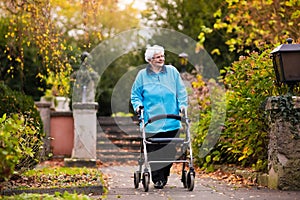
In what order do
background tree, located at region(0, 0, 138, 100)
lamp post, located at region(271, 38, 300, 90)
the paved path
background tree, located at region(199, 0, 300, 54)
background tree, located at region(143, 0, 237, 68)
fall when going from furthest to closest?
background tree, located at region(143, 0, 237, 68)
background tree, located at region(199, 0, 300, 54)
background tree, located at region(0, 0, 138, 100)
lamp post, located at region(271, 38, 300, 90)
the paved path

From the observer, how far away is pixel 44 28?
28.7 feet

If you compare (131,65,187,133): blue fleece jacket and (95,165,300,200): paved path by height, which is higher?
(131,65,187,133): blue fleece jacket

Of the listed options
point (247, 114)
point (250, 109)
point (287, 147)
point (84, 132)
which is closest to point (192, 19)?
point (84, 132)

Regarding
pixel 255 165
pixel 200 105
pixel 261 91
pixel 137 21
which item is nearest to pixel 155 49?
pixel 261 91

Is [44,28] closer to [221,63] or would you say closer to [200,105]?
[200,105]

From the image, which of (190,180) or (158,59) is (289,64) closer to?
(158,59)

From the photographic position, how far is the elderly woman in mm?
6977

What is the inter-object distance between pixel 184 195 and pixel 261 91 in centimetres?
199

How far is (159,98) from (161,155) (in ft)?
2.35

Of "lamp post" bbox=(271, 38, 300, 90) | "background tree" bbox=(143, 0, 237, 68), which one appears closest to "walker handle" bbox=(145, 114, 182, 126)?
"lamp post" bbox=(271, 38, 300, 90)

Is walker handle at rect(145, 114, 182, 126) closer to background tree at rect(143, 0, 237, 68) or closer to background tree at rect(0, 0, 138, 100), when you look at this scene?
background tree at rect(0, 0, 138, 100)

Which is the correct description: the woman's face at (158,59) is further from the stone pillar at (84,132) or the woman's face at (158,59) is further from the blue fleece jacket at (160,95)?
the stone pillar at (84,132)

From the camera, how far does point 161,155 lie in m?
7.13

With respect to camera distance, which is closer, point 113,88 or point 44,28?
point 44,28
